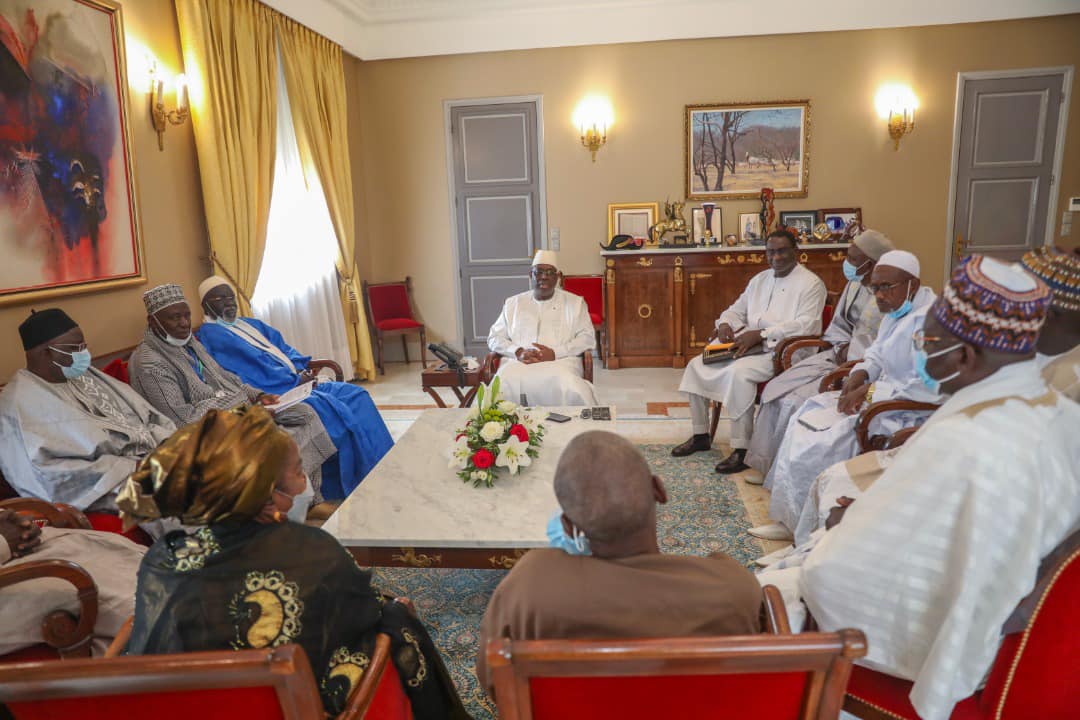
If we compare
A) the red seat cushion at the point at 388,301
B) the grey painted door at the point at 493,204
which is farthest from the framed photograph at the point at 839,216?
the red seat cushion at the point at 388,301

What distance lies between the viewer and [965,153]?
7137 mm

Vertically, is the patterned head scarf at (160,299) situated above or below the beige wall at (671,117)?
below

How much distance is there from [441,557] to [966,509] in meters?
1.71

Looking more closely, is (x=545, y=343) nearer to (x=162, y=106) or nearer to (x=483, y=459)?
(x=483, y=459)

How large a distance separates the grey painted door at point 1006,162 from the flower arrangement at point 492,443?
6253mm

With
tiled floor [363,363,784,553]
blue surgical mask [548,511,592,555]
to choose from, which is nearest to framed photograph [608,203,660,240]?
tiled floor [363,363,784,553]

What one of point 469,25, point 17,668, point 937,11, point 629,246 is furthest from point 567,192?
point 17,668

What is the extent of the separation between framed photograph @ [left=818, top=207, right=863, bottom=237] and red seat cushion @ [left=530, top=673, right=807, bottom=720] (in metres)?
6.97

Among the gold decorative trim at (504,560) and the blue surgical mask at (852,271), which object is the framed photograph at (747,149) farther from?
the gold decorative trim at (504,560)

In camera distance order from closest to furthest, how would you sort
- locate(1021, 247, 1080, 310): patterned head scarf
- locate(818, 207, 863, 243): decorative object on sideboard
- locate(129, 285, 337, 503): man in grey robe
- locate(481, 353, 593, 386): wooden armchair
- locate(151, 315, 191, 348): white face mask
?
locate(1021, 247, 1080, 310): patterned head scarf, locate(129, 285, 337, 503): man in grey robe, locate(151, 315, 191, 348): white face mask, locate(481, 353, 593, 386): wooden armchair, locate(818, 207, 863, 243): decorative object on sideboard

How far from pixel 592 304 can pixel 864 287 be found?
12.0 feet

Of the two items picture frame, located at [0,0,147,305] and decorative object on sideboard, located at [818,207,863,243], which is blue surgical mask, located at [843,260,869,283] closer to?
decorative object on sideboard, located at [818,207,863,243]

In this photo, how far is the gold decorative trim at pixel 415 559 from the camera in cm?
248

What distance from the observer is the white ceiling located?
22.3 feet
